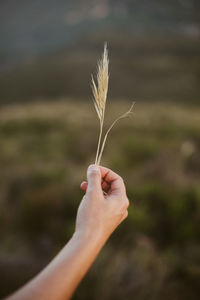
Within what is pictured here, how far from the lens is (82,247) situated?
1.10 meters

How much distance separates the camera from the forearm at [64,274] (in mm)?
913

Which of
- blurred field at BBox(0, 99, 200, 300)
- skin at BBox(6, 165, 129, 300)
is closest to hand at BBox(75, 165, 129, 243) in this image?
skin at BBox(6, 165, 129, 300)

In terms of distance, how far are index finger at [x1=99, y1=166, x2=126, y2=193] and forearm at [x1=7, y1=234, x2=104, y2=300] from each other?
430 millimetres

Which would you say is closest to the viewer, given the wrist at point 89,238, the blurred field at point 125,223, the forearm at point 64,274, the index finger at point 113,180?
the forearm at point 64,274

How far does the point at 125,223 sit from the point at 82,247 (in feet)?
12.8

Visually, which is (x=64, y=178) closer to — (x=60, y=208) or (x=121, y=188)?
(x=60, y=208)

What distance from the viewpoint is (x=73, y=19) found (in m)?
133

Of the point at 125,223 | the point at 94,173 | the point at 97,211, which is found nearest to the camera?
the point at 97,211

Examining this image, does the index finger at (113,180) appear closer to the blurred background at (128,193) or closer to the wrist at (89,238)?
the wrist at (89,238)

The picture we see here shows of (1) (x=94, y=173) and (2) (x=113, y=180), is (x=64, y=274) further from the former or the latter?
(2) (x=113, y=180)

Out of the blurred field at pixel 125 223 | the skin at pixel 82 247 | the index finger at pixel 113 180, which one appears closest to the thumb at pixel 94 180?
the skin at pixel 82 247

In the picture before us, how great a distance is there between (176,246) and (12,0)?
210 metres

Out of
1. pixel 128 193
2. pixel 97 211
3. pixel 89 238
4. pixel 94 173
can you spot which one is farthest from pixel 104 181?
pixel 128 193

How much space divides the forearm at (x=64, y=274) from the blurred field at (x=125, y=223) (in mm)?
2291
